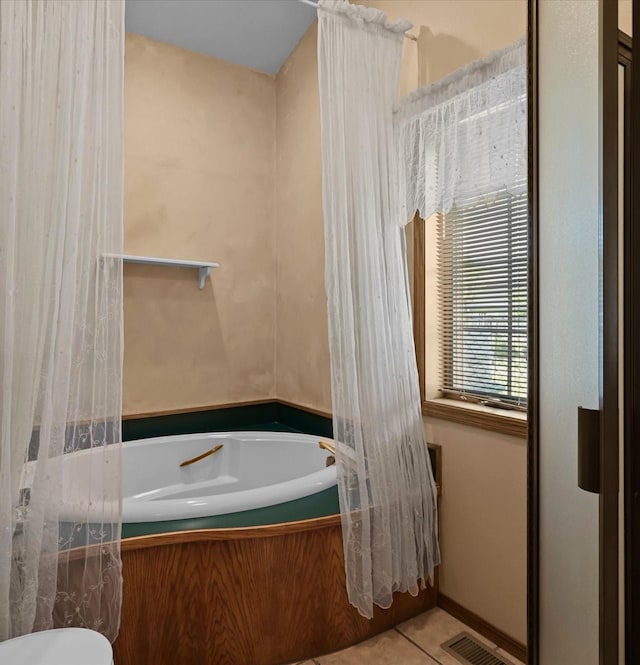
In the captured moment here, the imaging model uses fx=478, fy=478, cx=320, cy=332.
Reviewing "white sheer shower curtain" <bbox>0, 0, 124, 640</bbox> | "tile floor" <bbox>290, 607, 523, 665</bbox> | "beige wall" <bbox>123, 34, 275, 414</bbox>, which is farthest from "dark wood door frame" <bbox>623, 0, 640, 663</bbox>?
"beige wall" <bbox>123, 34, 275, 414</bbox>

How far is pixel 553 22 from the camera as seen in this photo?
446 mm

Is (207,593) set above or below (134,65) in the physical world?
below

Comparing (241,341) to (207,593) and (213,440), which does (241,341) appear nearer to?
(213,440)

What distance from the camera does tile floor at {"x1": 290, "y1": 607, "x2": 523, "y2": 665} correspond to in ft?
5.48

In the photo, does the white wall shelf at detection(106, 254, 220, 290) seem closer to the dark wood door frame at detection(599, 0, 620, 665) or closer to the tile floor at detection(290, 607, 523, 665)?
the tile floor at detection(290, 607, 523, 665)

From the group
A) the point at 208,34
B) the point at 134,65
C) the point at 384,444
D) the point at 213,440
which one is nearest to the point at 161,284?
the point at 213,440

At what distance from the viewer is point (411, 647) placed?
5.71ft

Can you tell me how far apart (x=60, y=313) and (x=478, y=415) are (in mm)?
1441

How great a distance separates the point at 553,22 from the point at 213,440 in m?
2.55

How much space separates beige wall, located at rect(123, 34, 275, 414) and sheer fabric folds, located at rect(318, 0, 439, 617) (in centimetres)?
132

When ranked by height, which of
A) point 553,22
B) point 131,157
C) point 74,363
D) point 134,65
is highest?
point 134,65

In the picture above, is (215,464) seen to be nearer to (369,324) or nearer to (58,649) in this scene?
(369,324)

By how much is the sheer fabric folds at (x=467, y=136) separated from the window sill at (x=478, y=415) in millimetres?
760

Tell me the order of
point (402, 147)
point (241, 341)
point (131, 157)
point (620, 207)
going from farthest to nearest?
point (241, 341)
point (131, 157)
point (402, 147)
point (620, 207)
